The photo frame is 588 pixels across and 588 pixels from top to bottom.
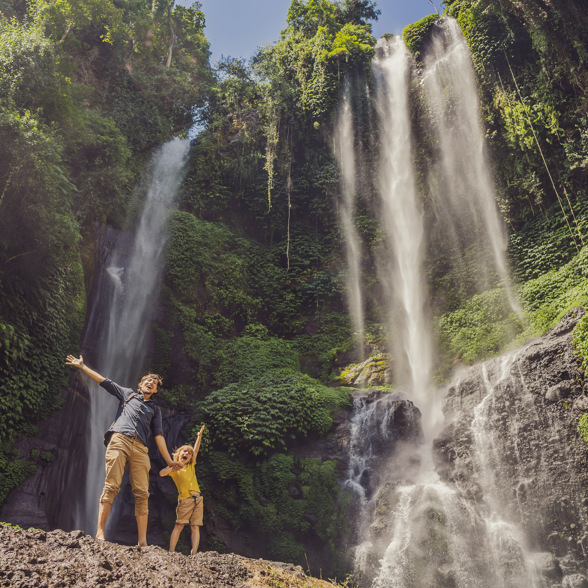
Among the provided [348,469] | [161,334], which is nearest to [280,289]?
[161,334]

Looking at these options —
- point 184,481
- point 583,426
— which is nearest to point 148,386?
point 184,481

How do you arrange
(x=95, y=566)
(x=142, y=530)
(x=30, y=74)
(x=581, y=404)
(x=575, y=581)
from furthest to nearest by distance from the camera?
1. (x=30, y=74)
2. (x=581, y=404)
3. (x=575, y=581)
4. (x=142, y=530)
5. (x=95, y=566)

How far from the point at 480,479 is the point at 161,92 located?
20311mm

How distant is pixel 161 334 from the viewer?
13000 millimetres

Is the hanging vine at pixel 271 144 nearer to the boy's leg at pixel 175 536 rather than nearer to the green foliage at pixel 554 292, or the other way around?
the green foliage at pixel 554 292

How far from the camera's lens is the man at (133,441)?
411 cm

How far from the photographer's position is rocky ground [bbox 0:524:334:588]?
2.79 meters

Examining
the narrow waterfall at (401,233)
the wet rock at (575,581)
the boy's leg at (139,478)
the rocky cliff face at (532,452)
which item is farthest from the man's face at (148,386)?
the narrow waterfall at (401,233)

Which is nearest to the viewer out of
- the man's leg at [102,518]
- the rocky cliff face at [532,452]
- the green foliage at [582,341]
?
the man's leg at [102,518]

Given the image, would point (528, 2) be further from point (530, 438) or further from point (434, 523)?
point (434, 523)

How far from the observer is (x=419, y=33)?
19.0 m

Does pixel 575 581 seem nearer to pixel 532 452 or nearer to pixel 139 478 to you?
pixel 532 452

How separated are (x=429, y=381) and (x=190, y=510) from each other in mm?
9965

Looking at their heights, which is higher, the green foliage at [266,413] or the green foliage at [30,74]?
the green foliage at [30,74]
